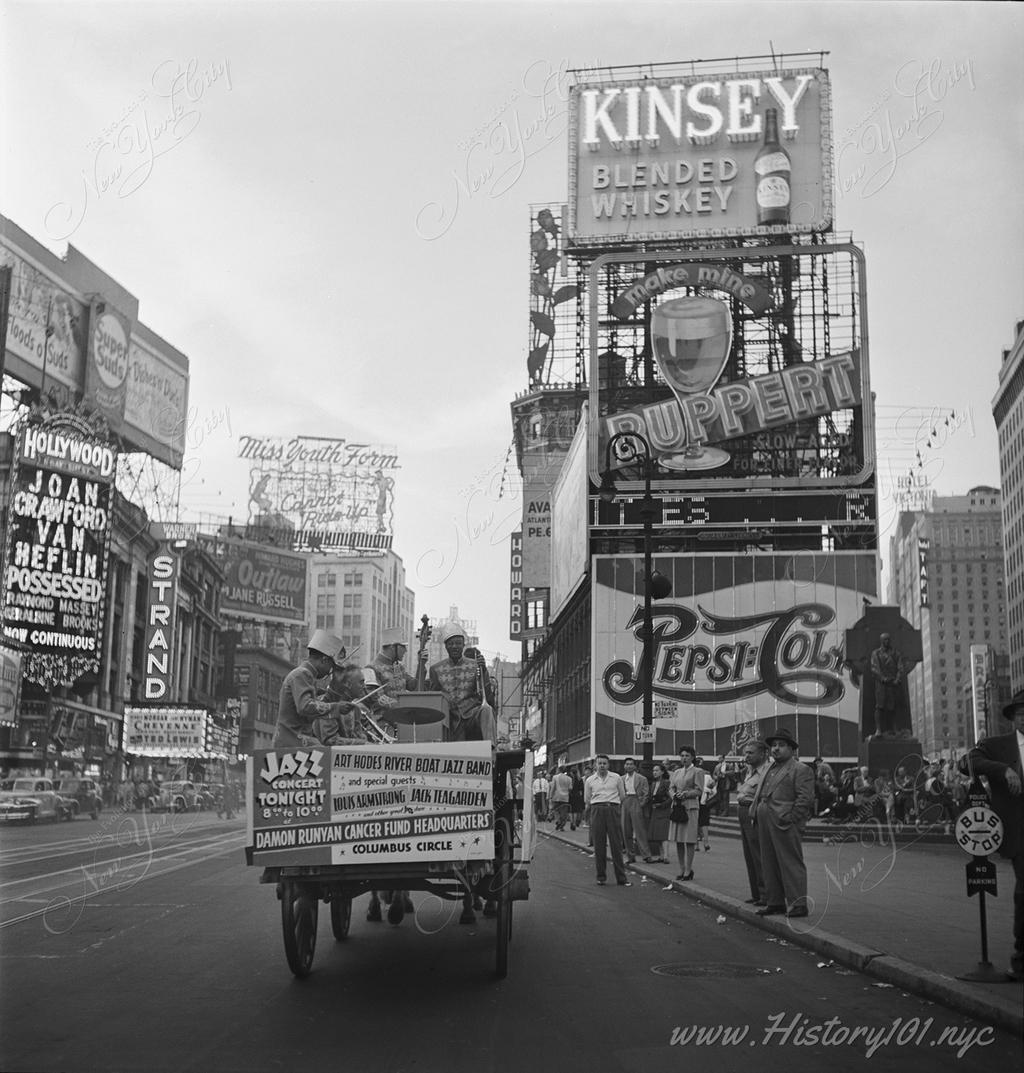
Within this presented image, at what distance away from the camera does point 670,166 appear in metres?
57.2

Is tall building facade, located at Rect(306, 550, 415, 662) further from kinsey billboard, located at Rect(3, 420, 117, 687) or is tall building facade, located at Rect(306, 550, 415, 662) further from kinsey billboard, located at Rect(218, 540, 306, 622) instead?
kinsey billboard, located at Rect(3, 420, 117, 687)

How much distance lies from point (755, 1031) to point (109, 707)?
56973 mm

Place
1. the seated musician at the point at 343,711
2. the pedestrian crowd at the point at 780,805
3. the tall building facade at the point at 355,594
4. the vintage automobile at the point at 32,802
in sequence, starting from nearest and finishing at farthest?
the pedestrian crowd at the point at 780,805 < the seated musician at the point at 343,711 < the vintage automobile at the point at 32,802 < the tall building facade at the point at 355,594

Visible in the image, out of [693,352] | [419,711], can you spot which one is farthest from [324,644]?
[693,352]

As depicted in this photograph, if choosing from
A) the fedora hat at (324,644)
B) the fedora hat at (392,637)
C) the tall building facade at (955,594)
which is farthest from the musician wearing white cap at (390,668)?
the tall building facade at (955,594)

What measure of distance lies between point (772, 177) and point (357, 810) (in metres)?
52.1

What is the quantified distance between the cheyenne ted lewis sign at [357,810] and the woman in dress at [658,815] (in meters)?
13.6

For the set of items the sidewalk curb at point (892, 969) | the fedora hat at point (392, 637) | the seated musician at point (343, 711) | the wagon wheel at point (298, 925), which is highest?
the fedora hat at point (392, 637)

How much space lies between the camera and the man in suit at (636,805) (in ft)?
67.4

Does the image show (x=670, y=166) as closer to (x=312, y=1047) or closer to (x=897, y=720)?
(x=897, y=720)

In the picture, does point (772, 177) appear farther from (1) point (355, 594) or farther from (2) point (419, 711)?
(1) point (355, 594)

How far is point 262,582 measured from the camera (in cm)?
9125

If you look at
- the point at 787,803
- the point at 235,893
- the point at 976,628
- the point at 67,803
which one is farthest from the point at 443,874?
the point at 976,628

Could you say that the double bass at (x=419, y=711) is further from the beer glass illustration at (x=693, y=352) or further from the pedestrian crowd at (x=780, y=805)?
the beer glass illustration at (x=693, y=352)
